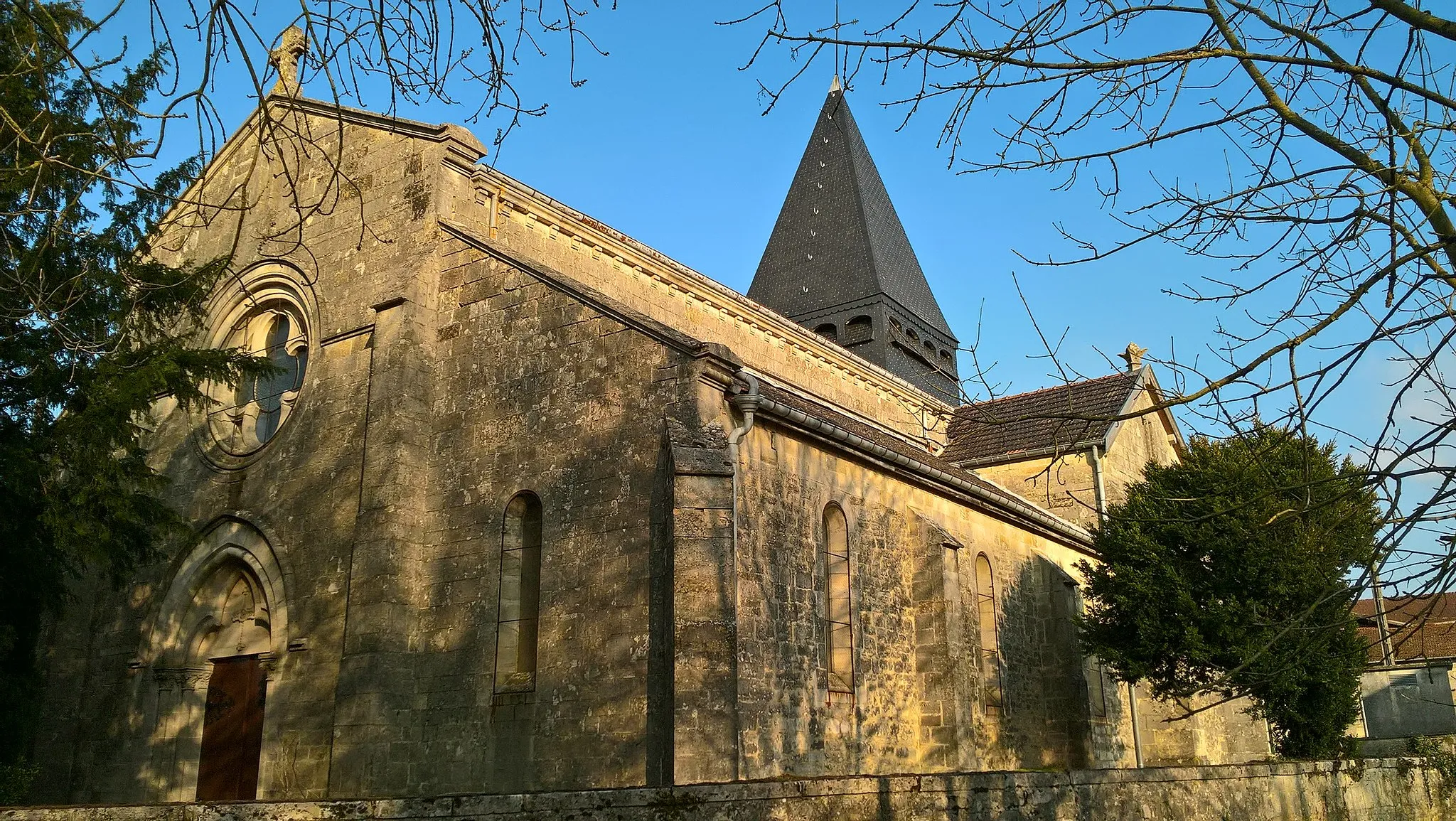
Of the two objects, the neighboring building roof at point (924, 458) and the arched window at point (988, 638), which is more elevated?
the neighboring building roof at point (924, 458)

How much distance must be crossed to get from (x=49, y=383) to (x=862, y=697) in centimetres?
1007

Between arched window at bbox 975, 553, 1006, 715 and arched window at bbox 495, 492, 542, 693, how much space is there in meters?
6.91

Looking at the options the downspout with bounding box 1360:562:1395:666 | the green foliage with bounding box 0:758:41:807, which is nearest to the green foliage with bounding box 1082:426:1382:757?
the downspout with bounding box 1360:562:1395:666

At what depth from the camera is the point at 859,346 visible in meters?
26.4

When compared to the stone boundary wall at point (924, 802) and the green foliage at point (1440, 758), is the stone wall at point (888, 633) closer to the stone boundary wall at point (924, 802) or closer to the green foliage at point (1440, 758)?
the stone boundary wall at point (924, 802)

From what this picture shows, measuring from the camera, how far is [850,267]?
27734 millimetres

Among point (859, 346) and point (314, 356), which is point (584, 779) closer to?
point (314, 356)

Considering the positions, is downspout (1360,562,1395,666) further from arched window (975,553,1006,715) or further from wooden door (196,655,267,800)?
wooden door (196,655,267,800)

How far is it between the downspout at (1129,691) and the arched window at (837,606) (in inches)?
245

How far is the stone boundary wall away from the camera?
4.47m

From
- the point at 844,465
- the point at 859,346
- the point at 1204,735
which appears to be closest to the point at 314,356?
the point at 844,465

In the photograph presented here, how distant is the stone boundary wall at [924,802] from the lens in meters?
4.47

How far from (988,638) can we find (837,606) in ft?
13.6

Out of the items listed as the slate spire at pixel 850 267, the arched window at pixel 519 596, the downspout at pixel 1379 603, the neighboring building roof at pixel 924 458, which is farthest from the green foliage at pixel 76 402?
the slate spire at pixel 850 267
